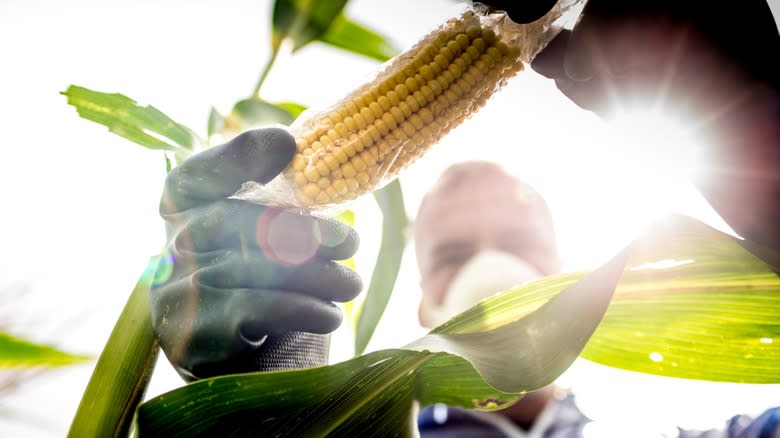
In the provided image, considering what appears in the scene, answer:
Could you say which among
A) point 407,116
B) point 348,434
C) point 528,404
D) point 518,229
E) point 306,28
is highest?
point 518,229

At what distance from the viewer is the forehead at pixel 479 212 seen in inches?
79.6

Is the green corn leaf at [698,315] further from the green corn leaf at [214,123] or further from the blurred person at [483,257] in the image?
the blurred person at [483,257]

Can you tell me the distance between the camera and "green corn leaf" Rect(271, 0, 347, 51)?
0.70 metres

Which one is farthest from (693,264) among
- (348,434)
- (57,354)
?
(57,354)

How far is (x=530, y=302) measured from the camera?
0.53m

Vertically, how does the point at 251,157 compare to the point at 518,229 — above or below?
below

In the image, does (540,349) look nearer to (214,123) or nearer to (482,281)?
(214,123)

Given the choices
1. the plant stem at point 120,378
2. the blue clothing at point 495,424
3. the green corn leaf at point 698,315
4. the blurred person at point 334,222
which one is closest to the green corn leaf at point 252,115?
the blurred person at point 334,222

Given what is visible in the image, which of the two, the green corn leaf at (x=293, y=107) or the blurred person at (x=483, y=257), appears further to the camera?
the blurred person at (x=483, y=257)

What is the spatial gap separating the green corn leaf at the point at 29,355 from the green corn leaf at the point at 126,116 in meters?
0.32

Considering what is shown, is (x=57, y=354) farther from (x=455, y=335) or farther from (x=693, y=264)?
(x=693, y=264)

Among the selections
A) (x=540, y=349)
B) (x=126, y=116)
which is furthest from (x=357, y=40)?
(x=540, y=349)

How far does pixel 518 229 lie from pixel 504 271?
1.55 ft

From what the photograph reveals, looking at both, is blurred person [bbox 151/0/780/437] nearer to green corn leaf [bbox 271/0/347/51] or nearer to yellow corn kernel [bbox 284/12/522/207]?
yellow corn kernel [bbox 284/12/522/207]
